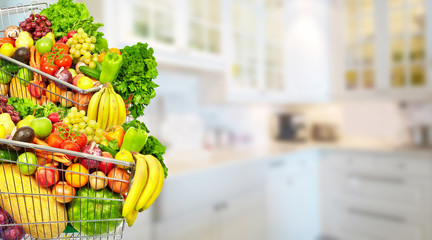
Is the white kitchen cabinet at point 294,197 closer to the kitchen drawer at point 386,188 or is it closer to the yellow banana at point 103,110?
the kitchen drawer at point 386,188

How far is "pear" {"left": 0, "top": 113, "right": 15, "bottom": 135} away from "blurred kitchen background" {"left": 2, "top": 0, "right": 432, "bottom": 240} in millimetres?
1331

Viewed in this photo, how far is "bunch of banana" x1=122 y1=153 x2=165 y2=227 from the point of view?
31cm

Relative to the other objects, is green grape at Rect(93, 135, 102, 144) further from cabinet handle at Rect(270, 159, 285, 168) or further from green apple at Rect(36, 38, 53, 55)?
cabinet handle at Rect(270, 159, 285, 168)

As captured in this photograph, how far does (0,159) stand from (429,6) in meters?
3.29

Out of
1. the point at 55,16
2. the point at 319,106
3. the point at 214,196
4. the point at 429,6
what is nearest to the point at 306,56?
the point at 319,106

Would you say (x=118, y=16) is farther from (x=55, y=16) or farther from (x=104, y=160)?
(x=104, y=160)

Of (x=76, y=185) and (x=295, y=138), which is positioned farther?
(x=295, y=138)

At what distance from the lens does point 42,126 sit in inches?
12.4

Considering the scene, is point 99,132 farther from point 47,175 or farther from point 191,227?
point 191,227

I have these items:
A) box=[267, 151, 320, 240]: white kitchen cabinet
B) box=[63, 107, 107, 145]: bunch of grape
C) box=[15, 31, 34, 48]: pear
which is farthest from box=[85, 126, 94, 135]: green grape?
box=[267, 151, 320, 240]: white kitchen cabinet

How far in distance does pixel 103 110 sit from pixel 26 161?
80 millimetres

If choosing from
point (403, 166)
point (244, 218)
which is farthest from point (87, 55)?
point (403, 166)

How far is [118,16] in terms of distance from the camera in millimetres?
1640

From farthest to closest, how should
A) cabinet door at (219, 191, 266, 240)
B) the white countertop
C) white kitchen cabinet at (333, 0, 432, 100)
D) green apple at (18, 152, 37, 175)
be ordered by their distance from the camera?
white kitchen cabinet at (333, 0, 432, 100) → cabinet door at (219, 191, 266, 240) → the white countertop → green apple at (18, 152, 37, 175)
